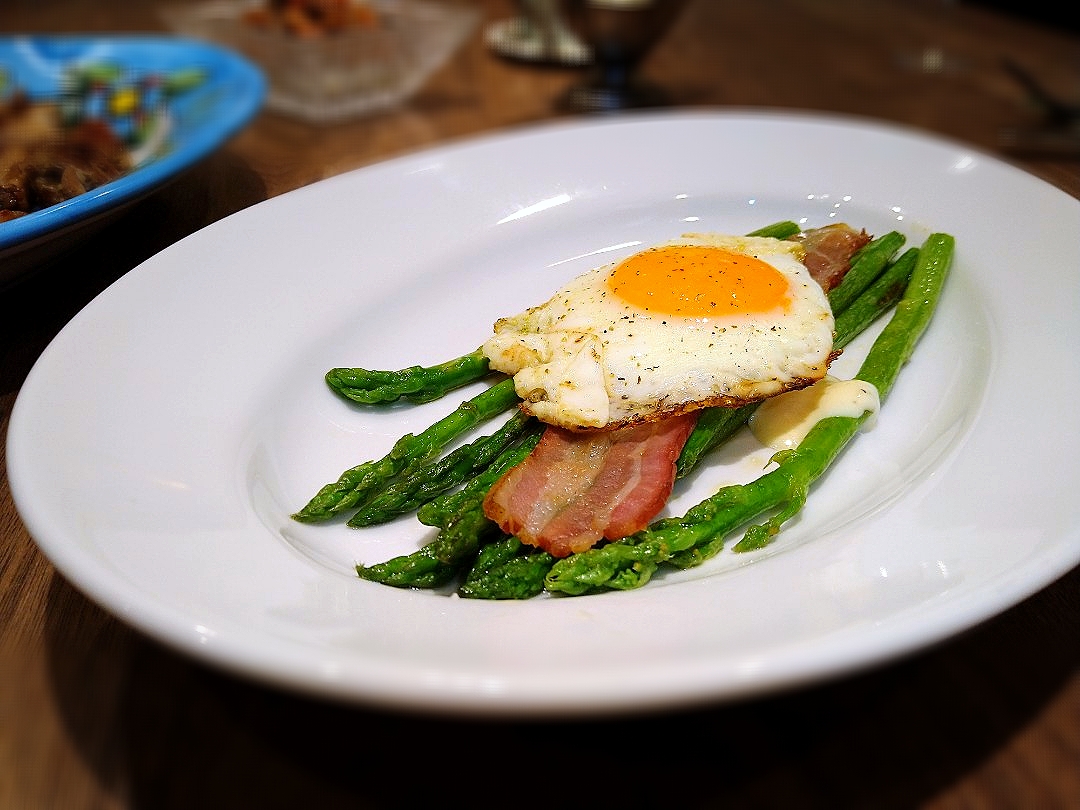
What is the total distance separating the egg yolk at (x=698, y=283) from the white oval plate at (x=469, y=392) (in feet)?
1.18

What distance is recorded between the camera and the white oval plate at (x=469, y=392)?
1.25m

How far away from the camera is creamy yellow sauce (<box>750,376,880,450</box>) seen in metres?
2.19

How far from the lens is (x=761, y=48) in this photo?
6316 millimetres

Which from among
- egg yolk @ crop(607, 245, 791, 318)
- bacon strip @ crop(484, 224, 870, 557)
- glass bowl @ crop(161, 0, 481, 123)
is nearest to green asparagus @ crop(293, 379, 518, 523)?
bacon strip @ crop(484, 224, 870, 557)

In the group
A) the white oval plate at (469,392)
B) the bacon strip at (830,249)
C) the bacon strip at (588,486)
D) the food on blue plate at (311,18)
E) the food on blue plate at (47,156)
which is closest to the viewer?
the white oval plate at (469,392)

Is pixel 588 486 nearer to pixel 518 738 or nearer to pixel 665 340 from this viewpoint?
pixel 665 340

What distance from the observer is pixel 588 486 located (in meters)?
1.99

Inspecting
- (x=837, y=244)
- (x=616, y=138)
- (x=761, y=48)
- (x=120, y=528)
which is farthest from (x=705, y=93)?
(x=120, y=528)

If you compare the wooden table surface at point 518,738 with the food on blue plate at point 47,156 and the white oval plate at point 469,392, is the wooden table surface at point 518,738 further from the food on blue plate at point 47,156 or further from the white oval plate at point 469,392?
the food on blue plate at point 47,156

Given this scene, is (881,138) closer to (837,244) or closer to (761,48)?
(837,244)

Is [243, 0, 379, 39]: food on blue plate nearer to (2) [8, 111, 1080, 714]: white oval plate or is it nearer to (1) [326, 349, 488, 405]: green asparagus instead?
(2) [8, 111, 1080, 714]: white oval plate

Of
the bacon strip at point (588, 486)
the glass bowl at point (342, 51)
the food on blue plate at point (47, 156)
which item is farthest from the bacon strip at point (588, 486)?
the glass bowl at point (342, 51)

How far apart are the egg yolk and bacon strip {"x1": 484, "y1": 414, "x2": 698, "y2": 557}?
32 cm

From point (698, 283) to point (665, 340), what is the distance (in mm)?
219
